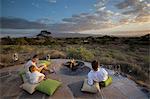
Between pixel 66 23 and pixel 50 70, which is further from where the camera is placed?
pixel 66 23

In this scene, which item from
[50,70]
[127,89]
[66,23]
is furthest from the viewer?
[66,23]

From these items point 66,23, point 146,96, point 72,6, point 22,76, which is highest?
point 72,6

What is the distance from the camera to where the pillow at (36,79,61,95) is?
368cm

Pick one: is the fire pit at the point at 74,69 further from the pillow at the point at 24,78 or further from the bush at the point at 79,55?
the bush at the point at 79,55

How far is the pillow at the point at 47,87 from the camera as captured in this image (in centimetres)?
368

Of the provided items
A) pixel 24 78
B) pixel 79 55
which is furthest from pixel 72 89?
pixel 79 55

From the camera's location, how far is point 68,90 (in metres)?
3.93

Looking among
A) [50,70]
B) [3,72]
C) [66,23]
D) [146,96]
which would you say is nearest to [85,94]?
[146,96]

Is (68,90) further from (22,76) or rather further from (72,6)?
(72,6)

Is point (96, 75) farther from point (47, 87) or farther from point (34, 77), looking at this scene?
point (34, 77)

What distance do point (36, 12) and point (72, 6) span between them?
1490 mm

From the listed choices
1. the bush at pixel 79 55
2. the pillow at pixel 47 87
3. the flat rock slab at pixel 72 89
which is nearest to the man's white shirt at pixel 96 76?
the flat rock slab at pixel 72 89

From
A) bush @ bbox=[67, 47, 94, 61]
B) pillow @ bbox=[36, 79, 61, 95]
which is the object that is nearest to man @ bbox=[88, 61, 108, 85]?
pillow @ bbox=[36, 79, 61, 95]

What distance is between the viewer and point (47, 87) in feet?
12.2
